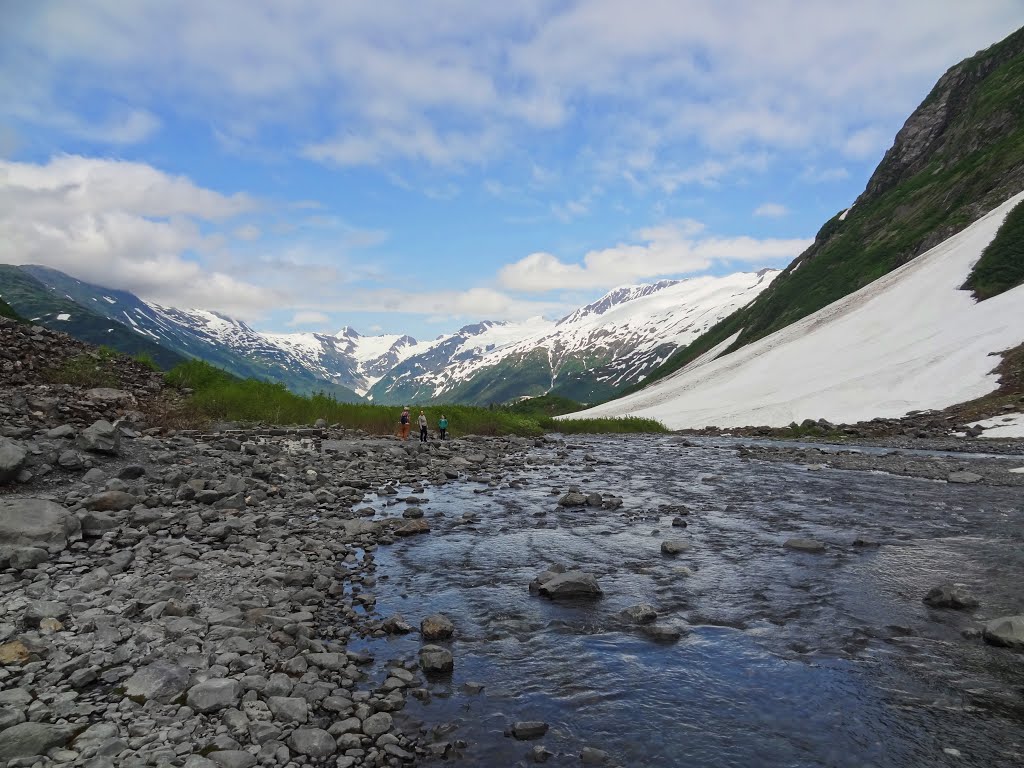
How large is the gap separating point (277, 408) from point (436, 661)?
2968 centimetres

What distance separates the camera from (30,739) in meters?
5.53

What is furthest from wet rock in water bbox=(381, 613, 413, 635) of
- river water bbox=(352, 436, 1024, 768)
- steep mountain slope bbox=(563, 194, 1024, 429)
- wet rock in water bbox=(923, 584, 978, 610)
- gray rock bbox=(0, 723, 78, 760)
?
steep mountain slope bbox=(563, 194, 1024, 429)

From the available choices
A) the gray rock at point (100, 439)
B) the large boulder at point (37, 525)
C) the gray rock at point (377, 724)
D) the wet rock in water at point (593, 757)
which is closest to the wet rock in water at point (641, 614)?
the wet rock in water at point (593, 757)

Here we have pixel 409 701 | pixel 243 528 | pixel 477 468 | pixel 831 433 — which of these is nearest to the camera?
pixel 409 701

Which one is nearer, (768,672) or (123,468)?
(768,672)

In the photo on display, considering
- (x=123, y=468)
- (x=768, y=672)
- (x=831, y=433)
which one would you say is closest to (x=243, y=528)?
(x=123, y=468)

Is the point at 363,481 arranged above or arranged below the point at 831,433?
below

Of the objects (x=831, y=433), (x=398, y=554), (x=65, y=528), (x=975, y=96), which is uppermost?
(x=975, y=96)

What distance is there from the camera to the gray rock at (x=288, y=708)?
21.7 ft

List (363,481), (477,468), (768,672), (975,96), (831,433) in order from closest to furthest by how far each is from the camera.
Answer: (768,672), (363,481), (477,468), (831,433), (975,96)

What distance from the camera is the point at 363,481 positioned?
22109 millimetres

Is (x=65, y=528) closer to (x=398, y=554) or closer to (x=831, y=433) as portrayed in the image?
(x=398, y=554)

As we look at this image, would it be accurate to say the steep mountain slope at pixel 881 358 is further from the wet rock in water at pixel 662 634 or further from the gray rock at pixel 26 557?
the gray rock at pixel 26 557

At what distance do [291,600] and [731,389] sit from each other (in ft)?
242
